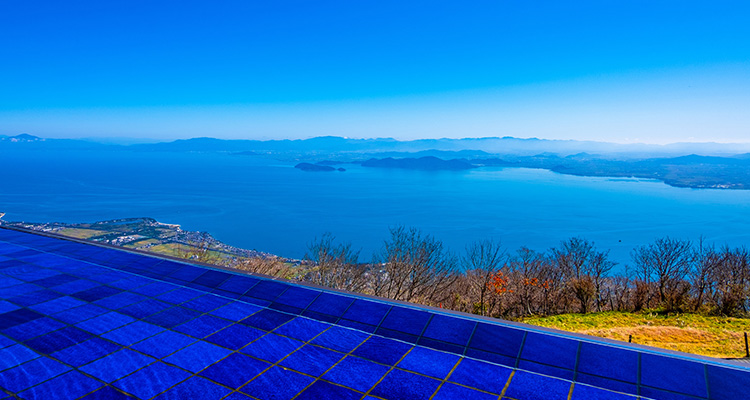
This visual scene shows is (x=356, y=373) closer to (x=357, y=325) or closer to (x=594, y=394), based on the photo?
(x=357, y=325)

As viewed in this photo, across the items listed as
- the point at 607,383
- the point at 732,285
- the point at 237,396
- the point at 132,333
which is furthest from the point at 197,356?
the point at 732,285

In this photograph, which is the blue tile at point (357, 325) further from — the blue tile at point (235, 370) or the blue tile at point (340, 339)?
the blue tile at point (235, 370)

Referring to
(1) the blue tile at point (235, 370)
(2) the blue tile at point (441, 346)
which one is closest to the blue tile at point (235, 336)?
(1) the blue tile at point (235, 370)

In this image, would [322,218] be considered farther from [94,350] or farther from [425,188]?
[94,350]

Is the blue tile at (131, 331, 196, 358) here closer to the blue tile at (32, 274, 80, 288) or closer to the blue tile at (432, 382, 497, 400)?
the blue tile at (432, 382, 497, 400)

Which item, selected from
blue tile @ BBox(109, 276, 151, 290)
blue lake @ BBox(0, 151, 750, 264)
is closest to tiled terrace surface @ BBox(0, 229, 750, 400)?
blue tile @ BBox(109, 276, 151, 290)

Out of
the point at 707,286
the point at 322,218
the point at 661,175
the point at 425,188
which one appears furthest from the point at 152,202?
the point at 661,175

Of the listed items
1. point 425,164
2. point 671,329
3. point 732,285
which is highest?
point 732,285

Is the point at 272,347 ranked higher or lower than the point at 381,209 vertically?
higher
